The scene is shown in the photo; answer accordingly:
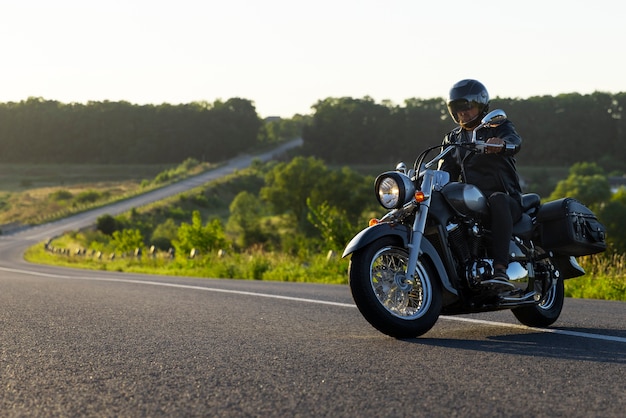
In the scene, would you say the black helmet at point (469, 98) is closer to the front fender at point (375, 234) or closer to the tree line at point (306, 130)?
the front fender at point (375, 234)

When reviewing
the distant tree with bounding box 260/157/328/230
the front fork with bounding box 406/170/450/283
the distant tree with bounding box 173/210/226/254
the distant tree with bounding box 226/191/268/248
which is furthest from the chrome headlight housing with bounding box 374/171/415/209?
the distant tree with bounding box 260/157/328/230

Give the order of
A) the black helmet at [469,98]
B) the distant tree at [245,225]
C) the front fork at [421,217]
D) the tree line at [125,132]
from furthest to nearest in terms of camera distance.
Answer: the tree line at [125,132] < the distant tree at [245,225] < the black helmet at [469,98] < the front fork at [421,217]

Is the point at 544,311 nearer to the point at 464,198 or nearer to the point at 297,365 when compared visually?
the point at 464,198

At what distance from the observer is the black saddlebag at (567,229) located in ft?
22.3

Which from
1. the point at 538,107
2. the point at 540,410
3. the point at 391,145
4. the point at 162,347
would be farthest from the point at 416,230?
the point at 391,145

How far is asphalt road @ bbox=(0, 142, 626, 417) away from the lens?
388cm

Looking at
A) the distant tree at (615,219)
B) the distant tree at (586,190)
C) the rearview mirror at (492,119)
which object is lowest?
the rearview mirror at (492,119)

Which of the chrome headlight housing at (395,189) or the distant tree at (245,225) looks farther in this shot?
the distant tree at (245,225)

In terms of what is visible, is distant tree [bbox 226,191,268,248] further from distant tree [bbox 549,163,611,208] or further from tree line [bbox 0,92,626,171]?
tree line [bbox 0,92,626,171]

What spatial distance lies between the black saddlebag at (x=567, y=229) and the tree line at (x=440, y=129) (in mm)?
113901

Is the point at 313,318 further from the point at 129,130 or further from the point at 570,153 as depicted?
the point at 129,130

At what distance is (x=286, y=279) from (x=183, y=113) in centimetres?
15683

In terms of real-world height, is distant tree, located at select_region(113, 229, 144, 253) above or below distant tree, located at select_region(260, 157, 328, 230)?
below

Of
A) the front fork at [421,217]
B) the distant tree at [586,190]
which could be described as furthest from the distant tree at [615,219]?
the front fork at [421,217]
